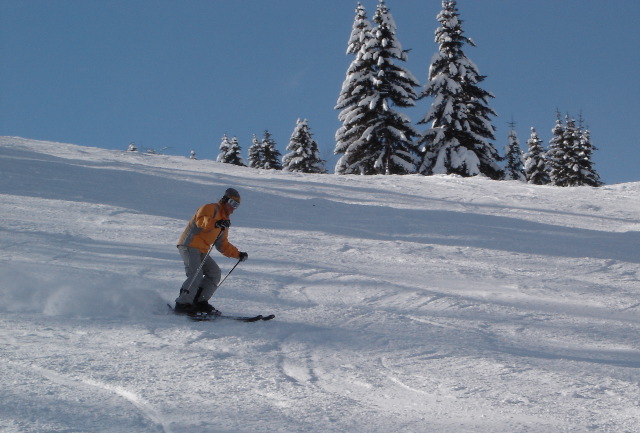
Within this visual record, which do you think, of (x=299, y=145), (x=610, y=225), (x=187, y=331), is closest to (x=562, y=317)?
(x=187, y=331)

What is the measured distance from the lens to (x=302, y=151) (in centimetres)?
4434

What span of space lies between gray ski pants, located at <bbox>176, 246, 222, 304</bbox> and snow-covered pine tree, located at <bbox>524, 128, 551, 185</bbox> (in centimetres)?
4617

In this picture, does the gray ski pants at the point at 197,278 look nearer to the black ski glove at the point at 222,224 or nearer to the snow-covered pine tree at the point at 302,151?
the black ski glove at the point at 222,224

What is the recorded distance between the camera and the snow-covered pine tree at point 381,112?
29.1m

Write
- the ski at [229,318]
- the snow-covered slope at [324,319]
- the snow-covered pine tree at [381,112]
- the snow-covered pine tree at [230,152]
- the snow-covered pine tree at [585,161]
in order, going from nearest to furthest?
the snow-covered slope at [324,319] → the ski at [229,318] → the snow-covered pine tree at [381,112] → the snow-covered pine tree at [585,161] → the snow-covered pine tree at [230,152]

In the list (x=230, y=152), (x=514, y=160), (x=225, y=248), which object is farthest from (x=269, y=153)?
(x=225, y=248)

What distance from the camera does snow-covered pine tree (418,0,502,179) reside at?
29.3 m

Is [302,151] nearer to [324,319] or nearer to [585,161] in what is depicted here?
[585,161]

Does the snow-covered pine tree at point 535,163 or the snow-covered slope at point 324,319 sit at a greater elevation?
the snow-covered pine tree at point 535,163

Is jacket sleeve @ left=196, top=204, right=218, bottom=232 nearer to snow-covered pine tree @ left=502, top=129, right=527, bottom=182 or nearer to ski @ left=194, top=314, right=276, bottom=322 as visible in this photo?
ski @ left=194, top=314, right=276, bottom=322

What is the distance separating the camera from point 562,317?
688 cm

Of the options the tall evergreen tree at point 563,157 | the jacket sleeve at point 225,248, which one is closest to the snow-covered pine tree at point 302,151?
the tall evergreen tree at point 563,157

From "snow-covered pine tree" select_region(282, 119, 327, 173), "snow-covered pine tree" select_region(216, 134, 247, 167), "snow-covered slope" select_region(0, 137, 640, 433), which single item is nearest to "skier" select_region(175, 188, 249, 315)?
"snow-covered slope" select_region(0, 137, 640, 433)

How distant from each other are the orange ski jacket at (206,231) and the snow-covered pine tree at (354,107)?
74.9 feet
